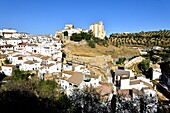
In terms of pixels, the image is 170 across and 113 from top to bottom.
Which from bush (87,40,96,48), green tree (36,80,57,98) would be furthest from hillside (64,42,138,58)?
green tree (36,80,57,98)

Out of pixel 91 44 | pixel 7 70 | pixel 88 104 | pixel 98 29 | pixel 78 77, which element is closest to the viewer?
pixel 88 104

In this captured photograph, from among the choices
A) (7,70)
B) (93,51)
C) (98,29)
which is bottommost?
(7,70)

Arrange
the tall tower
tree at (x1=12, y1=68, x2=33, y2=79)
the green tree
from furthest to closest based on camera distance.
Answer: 1. the tall tower
2. tree at (x1=12, y1=68, x2=33, y2=79)
3. the green tree

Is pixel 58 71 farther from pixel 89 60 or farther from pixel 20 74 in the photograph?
pixel 89 60

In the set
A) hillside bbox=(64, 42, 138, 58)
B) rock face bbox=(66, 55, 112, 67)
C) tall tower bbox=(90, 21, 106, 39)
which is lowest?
rock face bbox=(66, 55, 112, 67)

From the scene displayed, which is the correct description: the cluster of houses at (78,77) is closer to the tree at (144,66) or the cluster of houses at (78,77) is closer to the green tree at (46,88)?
the green tree at (46,88)

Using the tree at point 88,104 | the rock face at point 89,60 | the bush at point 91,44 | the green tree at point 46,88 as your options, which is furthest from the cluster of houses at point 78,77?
the bush at point 91,44

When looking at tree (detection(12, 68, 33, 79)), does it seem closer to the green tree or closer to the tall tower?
the green tree

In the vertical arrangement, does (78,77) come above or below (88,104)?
above

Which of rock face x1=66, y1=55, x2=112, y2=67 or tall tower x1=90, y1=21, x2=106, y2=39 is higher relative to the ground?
tall tower x1=90, y1=21, x2=106, y2=39

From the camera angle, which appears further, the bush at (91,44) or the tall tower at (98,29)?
the tall tower at (98,29)

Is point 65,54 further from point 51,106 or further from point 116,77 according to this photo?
point 51,106

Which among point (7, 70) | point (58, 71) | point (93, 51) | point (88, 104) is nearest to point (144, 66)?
point (93, 51)

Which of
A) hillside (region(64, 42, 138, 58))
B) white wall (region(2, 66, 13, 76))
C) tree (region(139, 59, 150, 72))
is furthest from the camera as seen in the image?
hillside (region(64, 42, 138, 58))
